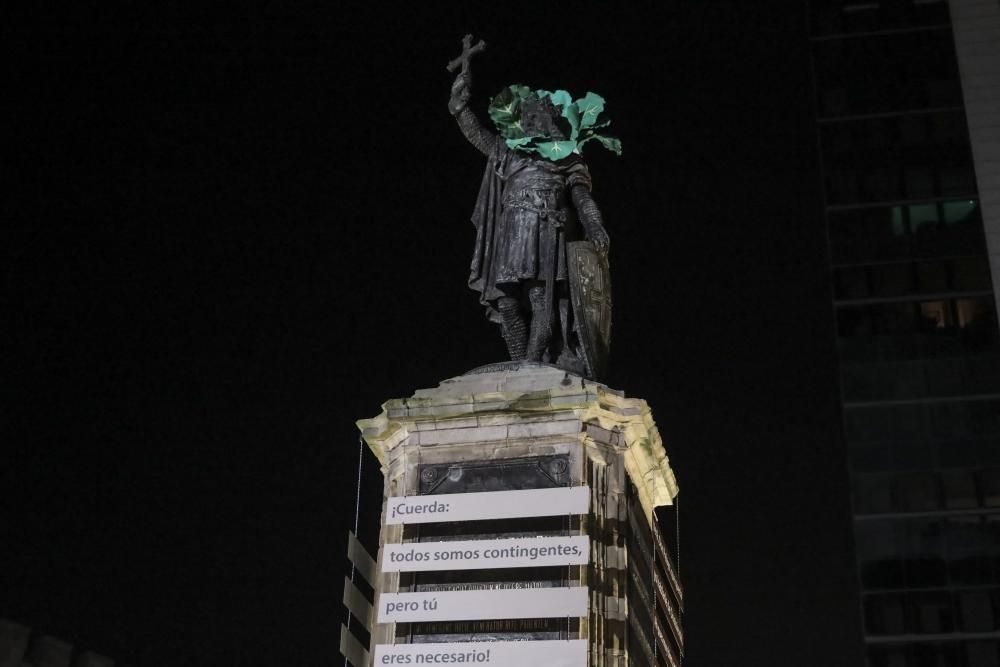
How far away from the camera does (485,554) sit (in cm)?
1294

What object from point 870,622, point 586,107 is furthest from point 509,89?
point 870,622

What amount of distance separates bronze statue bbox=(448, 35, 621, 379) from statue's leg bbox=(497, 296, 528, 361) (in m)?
0.01

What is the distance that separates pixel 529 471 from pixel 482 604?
156 cm

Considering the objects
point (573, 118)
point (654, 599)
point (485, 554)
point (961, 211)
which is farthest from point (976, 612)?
point (485, 554)

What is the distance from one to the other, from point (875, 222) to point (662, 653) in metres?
49.7

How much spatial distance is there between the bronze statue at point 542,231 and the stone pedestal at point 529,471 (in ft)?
3.08

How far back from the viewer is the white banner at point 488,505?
12992 millimetres

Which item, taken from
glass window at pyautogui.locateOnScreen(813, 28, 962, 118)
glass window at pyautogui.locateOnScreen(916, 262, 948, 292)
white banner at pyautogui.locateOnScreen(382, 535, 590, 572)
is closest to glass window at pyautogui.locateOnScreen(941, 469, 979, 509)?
A: glass window at pyautogui.locateOnScreen(916, 262, 948, 292)

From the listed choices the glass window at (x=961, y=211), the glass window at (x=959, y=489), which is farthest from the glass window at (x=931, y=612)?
the glass window at (x=961, y=211)

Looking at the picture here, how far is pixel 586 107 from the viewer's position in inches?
622

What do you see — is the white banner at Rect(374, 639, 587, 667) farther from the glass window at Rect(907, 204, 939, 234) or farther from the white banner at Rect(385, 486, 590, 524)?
the glass window at Rect(907, 204, 939, 234)

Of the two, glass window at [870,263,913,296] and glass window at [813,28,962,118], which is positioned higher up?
glass window at [813,28,962,118]

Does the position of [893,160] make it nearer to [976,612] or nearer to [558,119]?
[976,612]

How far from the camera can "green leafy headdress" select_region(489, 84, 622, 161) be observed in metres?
15.7
